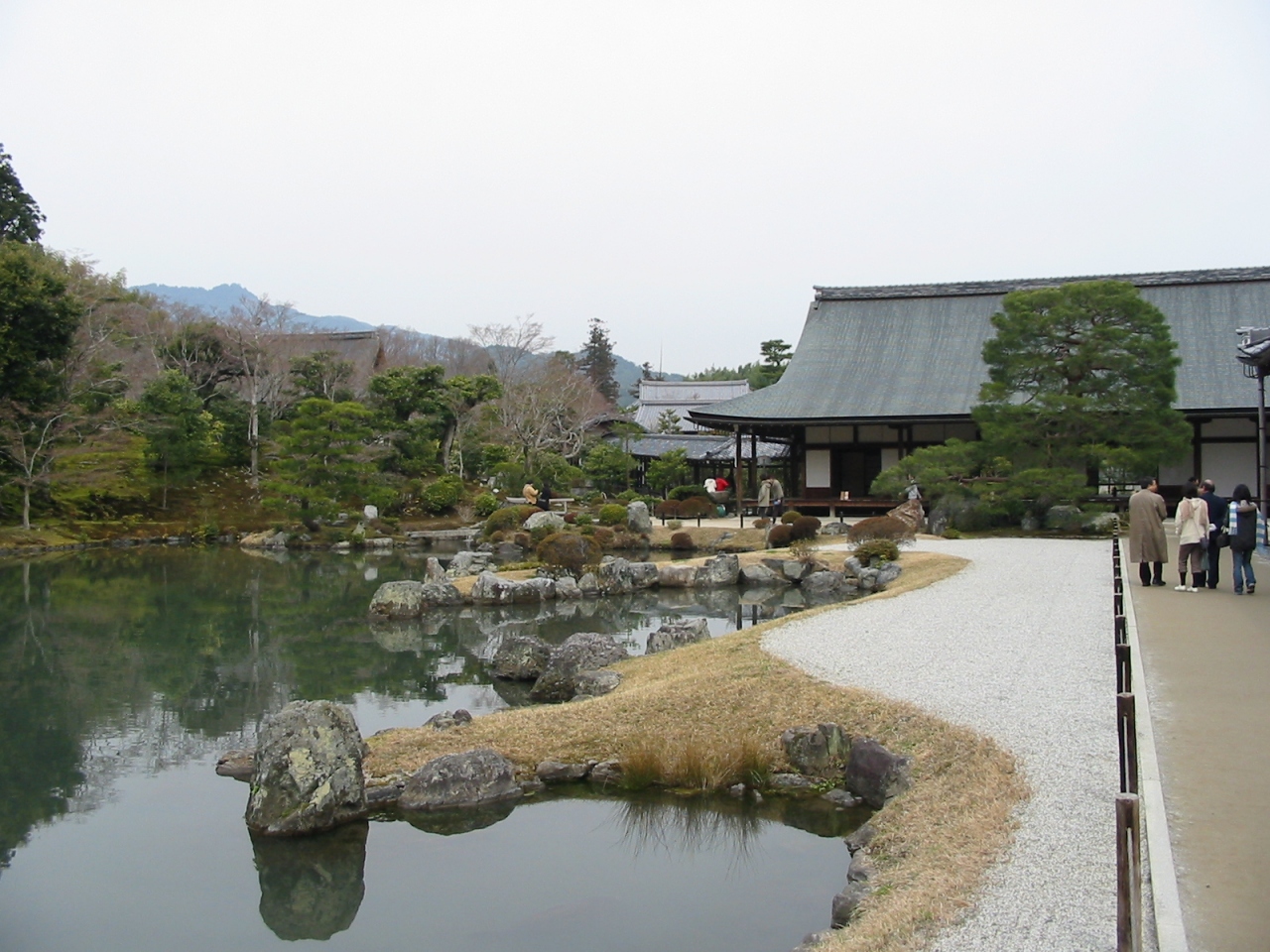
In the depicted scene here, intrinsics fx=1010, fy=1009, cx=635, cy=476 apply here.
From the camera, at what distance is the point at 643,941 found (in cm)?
510

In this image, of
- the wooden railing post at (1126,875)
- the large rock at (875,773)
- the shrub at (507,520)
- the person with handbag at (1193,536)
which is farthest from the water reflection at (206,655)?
the wooden railing post at (1126,875)

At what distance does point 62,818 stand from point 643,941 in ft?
15.1

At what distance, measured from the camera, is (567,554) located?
62.5 feet

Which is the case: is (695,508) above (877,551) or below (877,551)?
above

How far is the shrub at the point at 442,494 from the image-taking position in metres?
29.9

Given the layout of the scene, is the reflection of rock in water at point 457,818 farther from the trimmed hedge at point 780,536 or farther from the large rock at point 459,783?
the trimmed hedge at point 780,536

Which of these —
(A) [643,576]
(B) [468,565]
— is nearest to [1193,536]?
(A) [643,576]

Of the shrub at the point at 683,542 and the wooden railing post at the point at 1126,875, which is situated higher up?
the wooden railing post at the point at 1126,875

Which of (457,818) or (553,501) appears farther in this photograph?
(553,501)

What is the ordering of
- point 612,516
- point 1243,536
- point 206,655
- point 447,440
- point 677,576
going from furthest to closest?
1. point 447,440
2. point 612,516
3. point 677,576
4. point 206,655
5. point 1243,536

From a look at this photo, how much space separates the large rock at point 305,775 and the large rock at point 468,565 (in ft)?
38.3

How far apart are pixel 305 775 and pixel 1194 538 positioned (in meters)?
9.44

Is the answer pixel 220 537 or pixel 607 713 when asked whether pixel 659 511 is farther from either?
pixel 607 713

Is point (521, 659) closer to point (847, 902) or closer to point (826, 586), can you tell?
point (847, 902)
